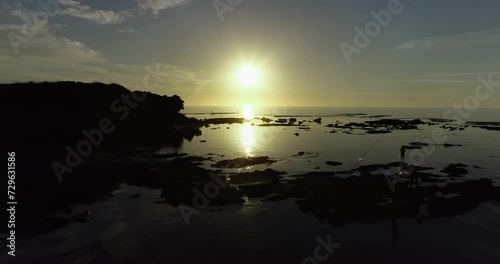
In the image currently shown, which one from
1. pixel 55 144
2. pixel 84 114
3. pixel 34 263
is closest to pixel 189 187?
pixel 34 263

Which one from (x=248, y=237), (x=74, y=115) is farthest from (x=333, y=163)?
(x=74, y=115)

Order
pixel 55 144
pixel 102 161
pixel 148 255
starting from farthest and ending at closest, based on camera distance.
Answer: pixel 55 144
pixel 102 161
pixel 148 255

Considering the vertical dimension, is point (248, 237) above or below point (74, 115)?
below

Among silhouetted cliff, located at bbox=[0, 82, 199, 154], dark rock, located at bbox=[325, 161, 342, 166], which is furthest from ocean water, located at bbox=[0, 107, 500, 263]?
silhouetted cliff, located at bbox=[0, 82, 199, 154]

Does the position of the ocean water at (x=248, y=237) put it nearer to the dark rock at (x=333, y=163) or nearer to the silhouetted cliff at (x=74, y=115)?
the dark rock at (x=333, y=163)

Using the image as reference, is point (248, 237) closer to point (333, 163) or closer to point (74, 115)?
point (333, 163)

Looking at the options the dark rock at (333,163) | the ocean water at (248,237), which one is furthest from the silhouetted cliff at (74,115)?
the dark rock at (333,163)

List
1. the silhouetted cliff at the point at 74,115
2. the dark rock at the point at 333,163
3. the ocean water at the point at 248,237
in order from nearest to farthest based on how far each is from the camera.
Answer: the ocean water at the point at 248,237
the dark rock at the point at 333,163
the silhouetted cliff at the point at 74,115

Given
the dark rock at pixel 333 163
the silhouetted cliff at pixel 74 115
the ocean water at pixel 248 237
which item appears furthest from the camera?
the silhouetted cliff at pixel 74 115

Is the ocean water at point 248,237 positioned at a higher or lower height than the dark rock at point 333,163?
lower

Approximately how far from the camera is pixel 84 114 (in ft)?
236

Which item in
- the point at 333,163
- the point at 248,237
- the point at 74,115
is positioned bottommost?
the point at 248,237

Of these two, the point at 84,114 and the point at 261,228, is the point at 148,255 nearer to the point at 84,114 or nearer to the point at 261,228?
the point at 261,228

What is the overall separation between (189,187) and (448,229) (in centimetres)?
2477
